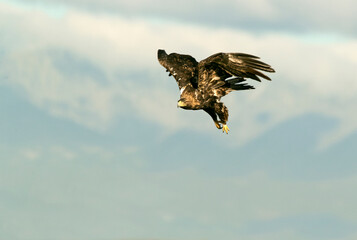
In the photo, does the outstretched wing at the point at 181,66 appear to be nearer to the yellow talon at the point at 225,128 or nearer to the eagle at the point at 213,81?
the eagle at the point at 213,81

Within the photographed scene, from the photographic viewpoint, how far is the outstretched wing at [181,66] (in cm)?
2934

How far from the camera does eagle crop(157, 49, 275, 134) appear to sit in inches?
1057

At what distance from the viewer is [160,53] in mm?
32281

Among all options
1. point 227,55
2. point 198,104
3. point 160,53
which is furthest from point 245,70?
point 160,53

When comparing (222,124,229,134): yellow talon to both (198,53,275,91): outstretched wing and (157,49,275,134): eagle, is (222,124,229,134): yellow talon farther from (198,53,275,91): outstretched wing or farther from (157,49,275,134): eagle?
(198,53,275,91): outstretched wing

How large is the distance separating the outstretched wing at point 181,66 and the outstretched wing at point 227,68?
75 cm

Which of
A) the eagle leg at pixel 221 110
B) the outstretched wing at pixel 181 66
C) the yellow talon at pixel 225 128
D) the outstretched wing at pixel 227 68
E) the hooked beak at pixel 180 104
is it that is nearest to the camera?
the outstretched wing at pixel 227 68

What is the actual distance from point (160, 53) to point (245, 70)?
6.89 metres

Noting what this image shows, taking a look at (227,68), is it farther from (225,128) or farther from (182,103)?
(225,128)

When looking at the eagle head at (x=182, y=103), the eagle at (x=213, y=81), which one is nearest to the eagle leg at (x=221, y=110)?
the eagle at (x=213, y=81)

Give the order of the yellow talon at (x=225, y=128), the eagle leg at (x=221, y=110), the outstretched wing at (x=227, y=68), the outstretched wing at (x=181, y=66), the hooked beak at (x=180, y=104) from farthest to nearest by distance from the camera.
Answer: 1. the outstretched wing at (x=181, y=66)
2. the yellow talon at (x=225, y=128)
3. the eagle leg at (x=221, y=110)
4. the hooked beak at (x=180, y=104)
5. the outstretched wing at (x=227, y=68)

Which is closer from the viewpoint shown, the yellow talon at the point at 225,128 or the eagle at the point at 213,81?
the eagle at the point at 213,81

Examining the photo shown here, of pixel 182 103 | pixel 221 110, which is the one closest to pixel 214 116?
pixel 221 110

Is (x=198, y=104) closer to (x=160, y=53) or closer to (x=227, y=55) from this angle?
(x=227, y=55)
